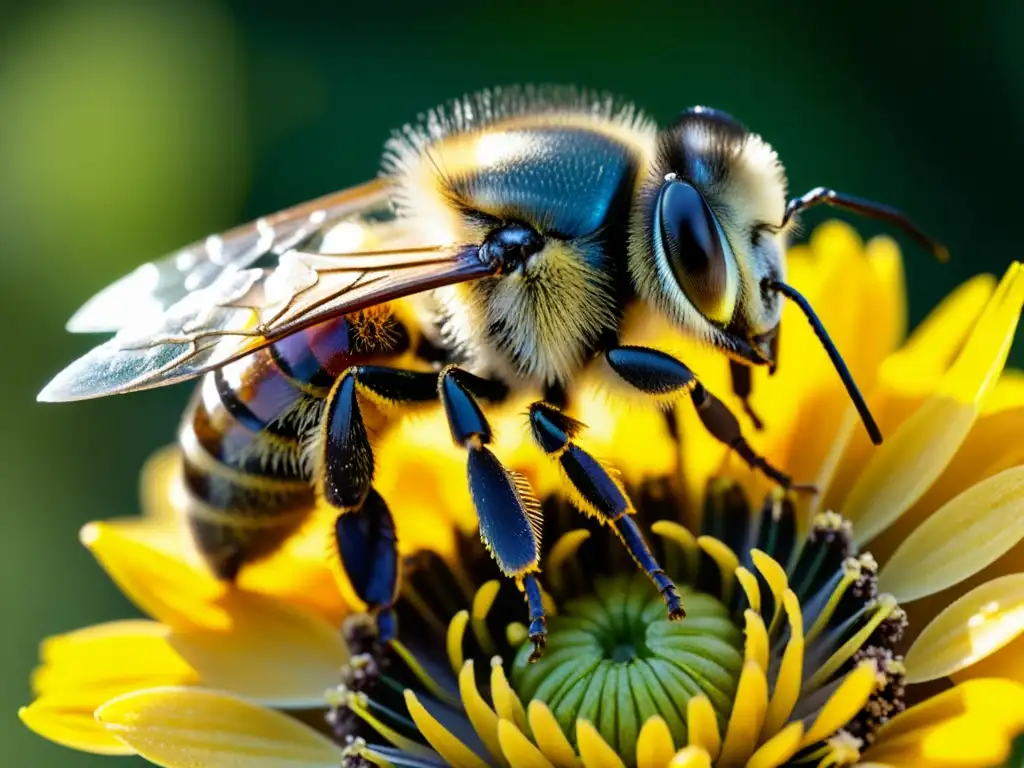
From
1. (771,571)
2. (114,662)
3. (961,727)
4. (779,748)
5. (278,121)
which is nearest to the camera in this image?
(961,727)

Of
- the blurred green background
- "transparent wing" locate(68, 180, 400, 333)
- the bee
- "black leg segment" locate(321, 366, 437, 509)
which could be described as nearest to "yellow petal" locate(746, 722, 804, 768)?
the bee

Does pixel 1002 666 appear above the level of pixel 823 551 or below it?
below

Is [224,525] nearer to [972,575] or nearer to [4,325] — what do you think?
[972,575]

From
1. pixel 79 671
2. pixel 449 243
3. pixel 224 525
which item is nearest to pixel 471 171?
pixel 449 243

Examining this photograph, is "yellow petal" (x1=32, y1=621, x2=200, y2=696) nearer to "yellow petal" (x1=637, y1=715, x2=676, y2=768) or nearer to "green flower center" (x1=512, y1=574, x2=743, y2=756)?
"green flower center" (x1=512, y1=574, x2=743, y2=756)

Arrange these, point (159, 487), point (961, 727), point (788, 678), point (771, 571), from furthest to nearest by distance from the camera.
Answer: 1. point (159, 487)
2. point (771, 571)
3. point (788, 678)
4. point (961, 727)

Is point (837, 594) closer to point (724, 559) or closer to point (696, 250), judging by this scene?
point (724, 559)

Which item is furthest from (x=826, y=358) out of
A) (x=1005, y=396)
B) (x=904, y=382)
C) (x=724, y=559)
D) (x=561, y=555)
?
(x=561, y=555)
